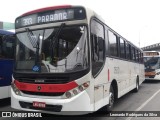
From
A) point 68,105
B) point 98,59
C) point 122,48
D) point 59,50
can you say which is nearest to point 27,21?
point 59,50

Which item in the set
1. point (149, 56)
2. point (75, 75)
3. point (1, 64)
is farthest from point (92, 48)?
point (149, 56)

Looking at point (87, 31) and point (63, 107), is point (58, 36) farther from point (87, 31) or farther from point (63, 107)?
point (63, 107)

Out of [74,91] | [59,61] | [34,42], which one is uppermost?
[34,42]

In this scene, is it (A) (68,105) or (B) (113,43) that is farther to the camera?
(B) (113,43)

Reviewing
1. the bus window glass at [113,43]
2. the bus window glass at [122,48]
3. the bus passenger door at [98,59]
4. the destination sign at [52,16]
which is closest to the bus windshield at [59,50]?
the destination sign at [52,16]

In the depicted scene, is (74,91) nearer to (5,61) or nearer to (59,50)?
(59,50)

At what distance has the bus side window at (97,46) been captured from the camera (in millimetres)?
6258

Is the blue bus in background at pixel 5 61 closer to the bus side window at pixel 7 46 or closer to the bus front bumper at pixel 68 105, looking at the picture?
the bus side window at pixel 7 46

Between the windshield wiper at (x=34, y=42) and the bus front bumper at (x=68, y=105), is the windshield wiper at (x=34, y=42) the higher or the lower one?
the higher one

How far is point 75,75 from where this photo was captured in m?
5.81

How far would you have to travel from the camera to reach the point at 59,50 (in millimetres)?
6078

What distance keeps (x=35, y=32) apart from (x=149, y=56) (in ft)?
53.4

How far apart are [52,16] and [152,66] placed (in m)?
15.7

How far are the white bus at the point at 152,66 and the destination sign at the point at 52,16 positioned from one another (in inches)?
601
